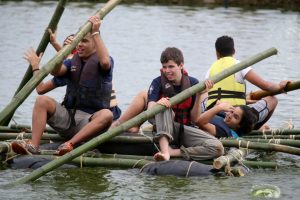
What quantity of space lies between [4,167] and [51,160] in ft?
2.09

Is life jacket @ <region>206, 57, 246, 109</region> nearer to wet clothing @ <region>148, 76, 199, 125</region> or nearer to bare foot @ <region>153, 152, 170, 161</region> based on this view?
wet clothing @ <region>148, 76, 199, 125</region>

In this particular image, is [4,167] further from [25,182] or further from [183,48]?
[183,48]

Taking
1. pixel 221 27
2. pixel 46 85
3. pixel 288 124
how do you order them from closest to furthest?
pixel 46 85
pixel 288 124
pixel 221 27

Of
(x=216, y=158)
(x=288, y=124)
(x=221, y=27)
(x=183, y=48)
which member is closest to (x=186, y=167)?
(x=216, y=158)

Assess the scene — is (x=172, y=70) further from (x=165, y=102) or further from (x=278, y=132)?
(x=278, y=132)

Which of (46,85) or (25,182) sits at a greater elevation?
(46,85)

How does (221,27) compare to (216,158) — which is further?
(221,27)

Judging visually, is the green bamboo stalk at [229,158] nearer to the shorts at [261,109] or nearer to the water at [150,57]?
the water at [150,57]

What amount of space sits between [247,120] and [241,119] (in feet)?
0.25

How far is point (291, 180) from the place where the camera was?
11.5m

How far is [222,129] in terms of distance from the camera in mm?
12617

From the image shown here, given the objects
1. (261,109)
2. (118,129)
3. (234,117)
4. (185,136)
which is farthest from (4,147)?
(261,109)

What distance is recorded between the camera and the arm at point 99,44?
11.6 meters

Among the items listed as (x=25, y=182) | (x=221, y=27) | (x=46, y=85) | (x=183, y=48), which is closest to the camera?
(x=25, y=182)
